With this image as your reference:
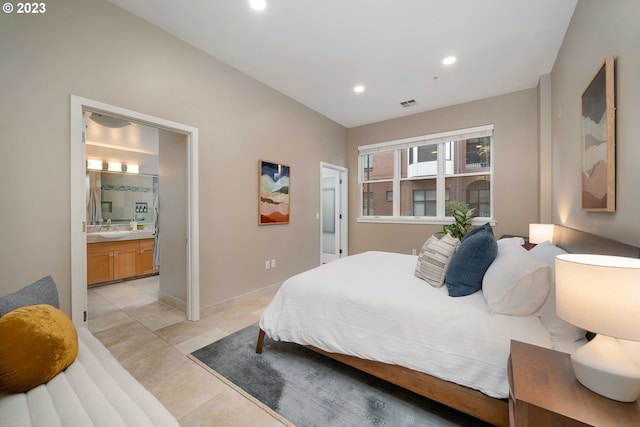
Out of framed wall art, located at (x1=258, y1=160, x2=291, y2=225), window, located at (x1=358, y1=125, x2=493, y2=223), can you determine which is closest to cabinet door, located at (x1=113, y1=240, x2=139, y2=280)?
framed wall art, located at (x1=258, y1=160, x2=291, y2=225)

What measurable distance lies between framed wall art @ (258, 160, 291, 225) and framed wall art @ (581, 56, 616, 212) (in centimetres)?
317

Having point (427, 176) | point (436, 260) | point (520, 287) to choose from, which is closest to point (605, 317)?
point (520, 287)

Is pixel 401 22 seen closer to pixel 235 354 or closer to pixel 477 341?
pixel 477 341

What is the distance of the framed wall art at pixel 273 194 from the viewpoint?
3512mm

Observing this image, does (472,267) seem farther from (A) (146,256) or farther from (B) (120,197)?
(B) (120,197)

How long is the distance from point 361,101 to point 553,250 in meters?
3.26

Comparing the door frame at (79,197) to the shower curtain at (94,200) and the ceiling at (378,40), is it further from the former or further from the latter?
the shower curtain at (94,200)

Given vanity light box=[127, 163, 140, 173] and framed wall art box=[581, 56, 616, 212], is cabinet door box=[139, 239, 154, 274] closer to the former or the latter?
vanity light box=[127, 163, 140, 173]

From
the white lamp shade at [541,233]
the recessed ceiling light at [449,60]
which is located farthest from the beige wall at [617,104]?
the recessed ceiling light at [449,60]

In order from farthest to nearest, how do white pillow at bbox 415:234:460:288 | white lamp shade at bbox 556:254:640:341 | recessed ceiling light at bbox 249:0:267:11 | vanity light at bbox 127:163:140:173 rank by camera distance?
vanity light at bbox 127:163:140:173 < recessed ceiling light at bbox 249:0:267:11 < white pillow at bbox 415:234:460:288 < white lamp shade at bbox 556:254:640:341

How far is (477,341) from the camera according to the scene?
1.34 metres

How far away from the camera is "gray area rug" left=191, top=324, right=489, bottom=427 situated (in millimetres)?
1476

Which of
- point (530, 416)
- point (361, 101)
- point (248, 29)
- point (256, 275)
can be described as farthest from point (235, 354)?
point (361, 101)

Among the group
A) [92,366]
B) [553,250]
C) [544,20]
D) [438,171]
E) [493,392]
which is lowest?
[493,392]
